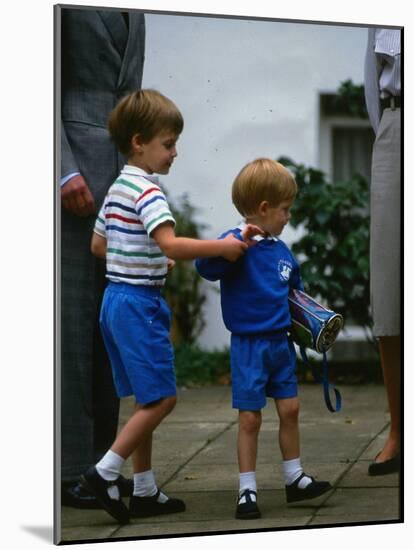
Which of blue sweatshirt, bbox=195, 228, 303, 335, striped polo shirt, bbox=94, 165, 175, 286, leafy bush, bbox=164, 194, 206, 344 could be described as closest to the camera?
striped polo shirt, bbox=94, 165, 175, 286

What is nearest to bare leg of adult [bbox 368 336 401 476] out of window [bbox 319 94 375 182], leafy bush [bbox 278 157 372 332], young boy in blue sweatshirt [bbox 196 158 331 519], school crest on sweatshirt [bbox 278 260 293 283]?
young boy in blue sweatshirt [bbox 196 158 331 519]

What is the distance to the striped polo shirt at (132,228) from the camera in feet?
13.5

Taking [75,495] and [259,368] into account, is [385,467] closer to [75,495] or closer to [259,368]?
[259,368]

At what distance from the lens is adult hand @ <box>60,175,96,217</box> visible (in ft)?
13.7

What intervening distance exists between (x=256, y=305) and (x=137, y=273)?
401 mm

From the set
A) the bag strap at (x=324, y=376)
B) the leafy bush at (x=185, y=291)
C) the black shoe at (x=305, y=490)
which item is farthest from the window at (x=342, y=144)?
the black shoe at (x=305, y=490)

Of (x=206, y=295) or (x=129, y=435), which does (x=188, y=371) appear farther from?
(x=129, y=435)

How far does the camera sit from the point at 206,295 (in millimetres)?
5078

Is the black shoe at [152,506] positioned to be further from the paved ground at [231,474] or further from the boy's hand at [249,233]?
the boy's hand at [249,233]

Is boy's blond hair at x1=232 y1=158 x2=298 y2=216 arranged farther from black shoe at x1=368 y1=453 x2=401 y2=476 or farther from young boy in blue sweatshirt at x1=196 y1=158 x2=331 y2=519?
black shoe at x1=368 y1=453 x2=401 y2=476

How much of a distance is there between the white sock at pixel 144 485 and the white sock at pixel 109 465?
0.14 metres

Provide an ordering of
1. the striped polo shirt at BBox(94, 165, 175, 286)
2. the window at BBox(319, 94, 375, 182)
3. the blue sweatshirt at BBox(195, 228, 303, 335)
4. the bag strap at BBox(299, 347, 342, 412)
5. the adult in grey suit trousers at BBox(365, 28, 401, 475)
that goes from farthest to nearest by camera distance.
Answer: the window at BBox(319, 94, 375, 182) < the adult in grey suit trousers at BBox(365, 28, 401, 475) < the bag strap at BBox(299, 347, 342, 412) < the blue sweatshirt at BBox(195, 228, 303, 335) < the striped polo shirt at BBox(94, 165, 175, 286)

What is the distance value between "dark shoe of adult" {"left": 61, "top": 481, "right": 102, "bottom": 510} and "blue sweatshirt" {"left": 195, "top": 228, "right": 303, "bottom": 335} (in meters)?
0.68

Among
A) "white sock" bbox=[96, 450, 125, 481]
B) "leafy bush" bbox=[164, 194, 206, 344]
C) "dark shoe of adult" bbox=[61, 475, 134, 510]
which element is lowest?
"dark shoe of adult" bbox=[61, 475, 134, 510]
